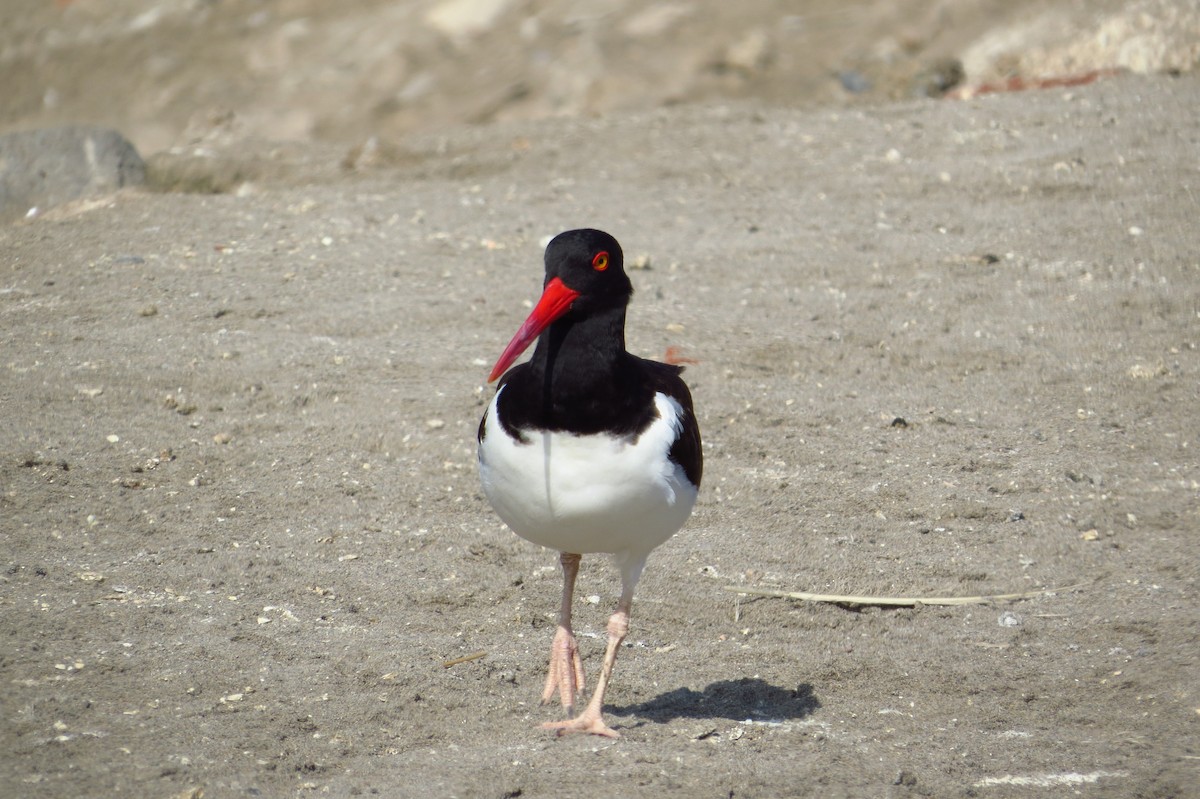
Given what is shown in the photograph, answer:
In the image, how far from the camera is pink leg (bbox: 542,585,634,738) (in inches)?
192

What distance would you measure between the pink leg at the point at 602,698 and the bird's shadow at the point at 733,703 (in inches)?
11.5

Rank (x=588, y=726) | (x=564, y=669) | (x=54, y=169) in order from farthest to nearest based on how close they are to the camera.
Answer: (x=54, y=169)
(x=564, y=669)
(x=588, y=726)

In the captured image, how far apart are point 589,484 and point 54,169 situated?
7.43 m

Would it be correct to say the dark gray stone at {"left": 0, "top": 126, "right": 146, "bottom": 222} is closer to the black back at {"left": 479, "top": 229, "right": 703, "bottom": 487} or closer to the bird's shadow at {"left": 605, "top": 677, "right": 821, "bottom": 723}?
the black back at {"left": 479, "top": 229, "right": 703, "bottom": 487}

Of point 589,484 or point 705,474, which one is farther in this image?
point 705,474

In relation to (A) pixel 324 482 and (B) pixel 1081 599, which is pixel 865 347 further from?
(A) pixel 324 482

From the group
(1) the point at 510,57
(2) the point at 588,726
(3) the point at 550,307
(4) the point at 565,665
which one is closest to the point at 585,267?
(3) the point at 550,307

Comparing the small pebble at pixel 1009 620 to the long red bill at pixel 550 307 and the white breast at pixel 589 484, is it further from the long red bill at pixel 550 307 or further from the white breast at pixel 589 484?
the long red bill at pixel 550 307

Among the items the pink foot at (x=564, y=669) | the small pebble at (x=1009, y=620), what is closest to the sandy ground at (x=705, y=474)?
the small pebble at (x=1009, y=620)

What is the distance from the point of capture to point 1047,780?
4.66 m

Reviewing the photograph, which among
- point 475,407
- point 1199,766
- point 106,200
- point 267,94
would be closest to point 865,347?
point 475,407

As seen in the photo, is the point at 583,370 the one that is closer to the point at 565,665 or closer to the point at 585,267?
the point at 585,267

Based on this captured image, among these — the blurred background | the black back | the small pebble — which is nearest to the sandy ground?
the small pebble

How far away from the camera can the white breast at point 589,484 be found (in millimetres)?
4586
